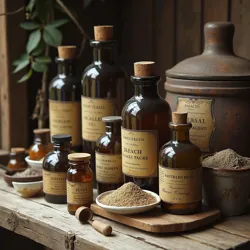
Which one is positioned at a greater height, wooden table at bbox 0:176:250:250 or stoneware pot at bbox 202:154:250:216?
stoneware pot at bbox 202:154:250:216

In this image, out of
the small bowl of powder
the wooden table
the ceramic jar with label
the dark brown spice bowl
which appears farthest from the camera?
the dark brown spice bowl

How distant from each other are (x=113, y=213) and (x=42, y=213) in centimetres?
20

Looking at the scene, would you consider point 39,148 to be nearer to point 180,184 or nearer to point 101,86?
point 101,86

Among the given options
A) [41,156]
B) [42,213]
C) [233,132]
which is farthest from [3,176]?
[233,132]

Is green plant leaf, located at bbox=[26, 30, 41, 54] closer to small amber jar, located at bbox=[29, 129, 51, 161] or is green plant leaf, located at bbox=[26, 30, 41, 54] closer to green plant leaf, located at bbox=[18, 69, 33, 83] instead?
green plant leaf, located at bbox=[18, 69, 33, 83]

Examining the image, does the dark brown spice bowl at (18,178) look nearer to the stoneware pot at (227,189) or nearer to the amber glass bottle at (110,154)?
the amber glass bottle at (110,154)

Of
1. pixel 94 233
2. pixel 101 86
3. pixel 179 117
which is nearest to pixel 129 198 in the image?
pixel 94 233

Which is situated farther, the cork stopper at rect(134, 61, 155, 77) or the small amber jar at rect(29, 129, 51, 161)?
the small amber jar at rect(29, 129, 51, 161)

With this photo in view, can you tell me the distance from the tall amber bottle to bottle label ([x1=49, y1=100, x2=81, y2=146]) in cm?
27

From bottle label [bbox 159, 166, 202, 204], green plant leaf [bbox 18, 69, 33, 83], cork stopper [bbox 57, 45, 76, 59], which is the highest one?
cork stopper [bbox 57, 45, 76, 59]

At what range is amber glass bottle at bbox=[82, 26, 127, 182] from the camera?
5.25 ft

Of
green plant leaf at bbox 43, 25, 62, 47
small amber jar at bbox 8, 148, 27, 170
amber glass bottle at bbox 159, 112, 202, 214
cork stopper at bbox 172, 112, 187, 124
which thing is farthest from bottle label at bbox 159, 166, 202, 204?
green plant leaf at bbox 43, 25, 62, 47

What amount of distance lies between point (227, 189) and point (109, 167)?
308mm

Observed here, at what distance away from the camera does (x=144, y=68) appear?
1454mm
